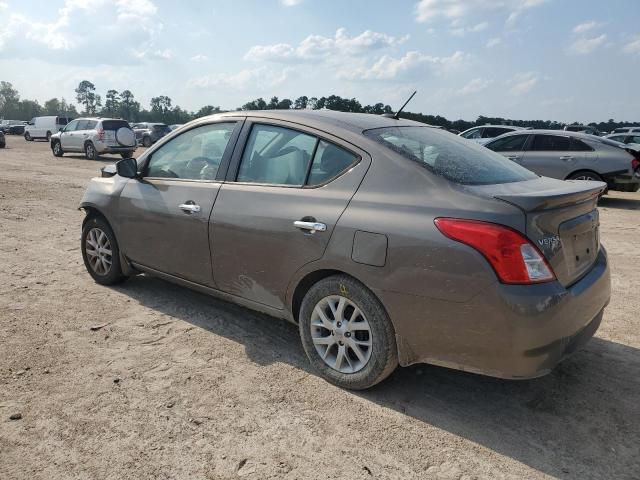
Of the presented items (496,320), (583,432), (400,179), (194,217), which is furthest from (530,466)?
(194,217)

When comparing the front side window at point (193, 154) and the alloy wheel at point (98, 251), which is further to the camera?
the alloy wheel at point (98, 251)

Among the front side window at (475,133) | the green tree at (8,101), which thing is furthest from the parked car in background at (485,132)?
the green tree at (8,101)

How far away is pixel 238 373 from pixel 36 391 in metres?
1.19

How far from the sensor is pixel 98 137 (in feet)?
66.8

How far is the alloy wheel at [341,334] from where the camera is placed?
2.96 m

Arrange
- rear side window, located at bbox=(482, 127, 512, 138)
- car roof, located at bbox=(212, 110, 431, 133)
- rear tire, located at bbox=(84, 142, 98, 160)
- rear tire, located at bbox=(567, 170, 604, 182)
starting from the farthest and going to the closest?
rear tire, located at bbox=(84, 142, 98, 160) → rear side window, located at bbox=(482, 127, 512, 138) → rear tire, located at bbox=(567, 170, 604, 182) → car roof, located at bbox=(212, 110, 431, 133)

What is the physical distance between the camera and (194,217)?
374 centimetres

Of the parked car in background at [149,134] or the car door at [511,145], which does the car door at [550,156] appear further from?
the parked car in background at [149,134]

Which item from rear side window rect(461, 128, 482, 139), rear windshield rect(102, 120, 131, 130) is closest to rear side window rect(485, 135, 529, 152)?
rear side window rect(461, 128, 482, 139)

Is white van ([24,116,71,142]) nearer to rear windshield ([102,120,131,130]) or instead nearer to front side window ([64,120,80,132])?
front side window ([64,120,80,132])

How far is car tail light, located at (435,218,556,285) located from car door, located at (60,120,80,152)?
2212cm

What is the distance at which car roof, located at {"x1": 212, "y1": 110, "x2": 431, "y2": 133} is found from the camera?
10.8ft

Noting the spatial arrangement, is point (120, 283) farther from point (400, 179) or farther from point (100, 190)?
point (400, 179)

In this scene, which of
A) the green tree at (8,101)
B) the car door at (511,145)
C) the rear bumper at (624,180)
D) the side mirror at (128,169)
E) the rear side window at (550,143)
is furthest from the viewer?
the green tree at (8,101)
